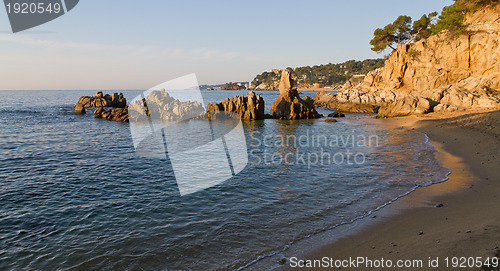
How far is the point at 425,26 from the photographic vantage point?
235 ft

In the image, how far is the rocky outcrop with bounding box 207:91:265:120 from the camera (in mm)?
49281

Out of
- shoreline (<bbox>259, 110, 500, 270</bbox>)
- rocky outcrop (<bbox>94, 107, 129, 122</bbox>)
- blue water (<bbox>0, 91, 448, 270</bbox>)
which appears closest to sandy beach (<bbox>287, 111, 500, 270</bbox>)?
shoreline (<bbox>259, 110, 500, 270</bbox>)

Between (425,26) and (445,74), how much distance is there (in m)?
25.2

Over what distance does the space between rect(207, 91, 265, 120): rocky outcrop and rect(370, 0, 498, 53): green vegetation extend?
127 ft

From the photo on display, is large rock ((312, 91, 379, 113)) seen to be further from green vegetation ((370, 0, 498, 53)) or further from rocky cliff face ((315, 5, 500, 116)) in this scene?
green vegetation ((370, 0, 498, 53))

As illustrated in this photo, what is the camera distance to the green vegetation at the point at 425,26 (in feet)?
174

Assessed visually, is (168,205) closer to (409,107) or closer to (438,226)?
(438,226)

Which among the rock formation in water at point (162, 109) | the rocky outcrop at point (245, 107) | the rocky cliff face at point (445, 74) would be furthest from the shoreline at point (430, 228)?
the rock formation in water at point (162, 109)

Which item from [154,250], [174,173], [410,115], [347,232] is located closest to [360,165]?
[347,232]

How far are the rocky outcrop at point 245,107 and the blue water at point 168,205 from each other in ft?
91.3

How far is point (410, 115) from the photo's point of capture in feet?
144

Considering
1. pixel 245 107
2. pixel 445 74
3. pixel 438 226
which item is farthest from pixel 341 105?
pixel 438 226

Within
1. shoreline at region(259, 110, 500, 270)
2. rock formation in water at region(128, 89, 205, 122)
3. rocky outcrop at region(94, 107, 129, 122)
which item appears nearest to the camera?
shoreline at region(259, 110, 500, 270)
